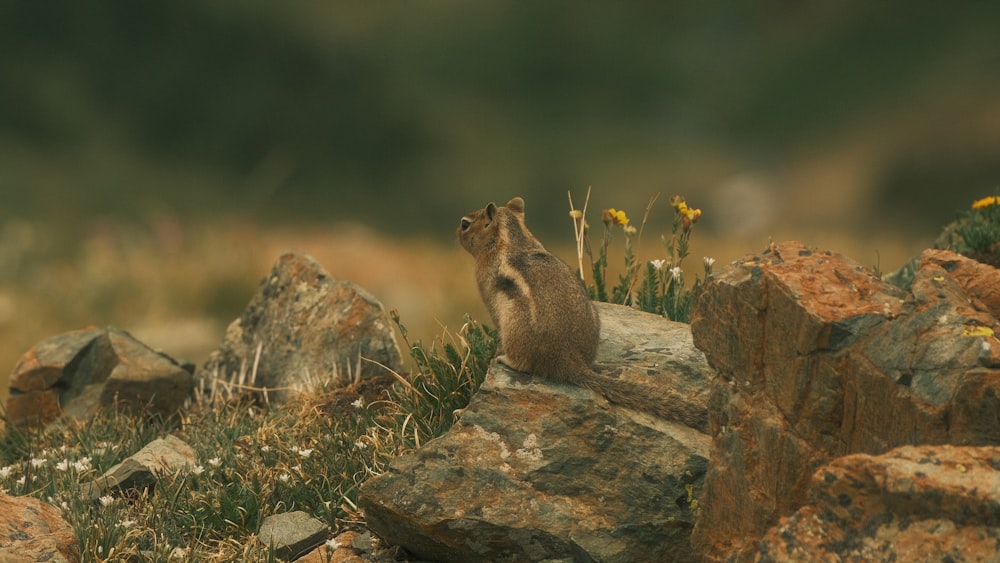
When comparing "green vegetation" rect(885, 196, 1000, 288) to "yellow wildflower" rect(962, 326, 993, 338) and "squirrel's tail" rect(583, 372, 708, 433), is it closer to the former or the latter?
"squirrel's tail" rect(583, 372, 708, 433)

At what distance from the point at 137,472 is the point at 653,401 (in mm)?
3318

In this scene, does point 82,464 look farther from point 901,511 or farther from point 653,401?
point 901,511

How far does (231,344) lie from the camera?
1067 cm

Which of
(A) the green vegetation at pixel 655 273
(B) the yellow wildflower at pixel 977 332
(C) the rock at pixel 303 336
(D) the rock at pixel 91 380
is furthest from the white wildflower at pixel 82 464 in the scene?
(B) the yellow wildflower at pixel 977 332

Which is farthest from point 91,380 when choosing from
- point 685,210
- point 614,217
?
point 685,210

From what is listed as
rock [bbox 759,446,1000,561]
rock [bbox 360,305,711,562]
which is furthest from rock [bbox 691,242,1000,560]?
rock [bbox 360,305,711,562]

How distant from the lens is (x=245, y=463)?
26.2 ft

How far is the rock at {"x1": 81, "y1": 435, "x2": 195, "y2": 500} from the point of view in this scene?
7742 millimetres

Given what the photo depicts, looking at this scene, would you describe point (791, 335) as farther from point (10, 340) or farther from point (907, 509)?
point (10, 340)

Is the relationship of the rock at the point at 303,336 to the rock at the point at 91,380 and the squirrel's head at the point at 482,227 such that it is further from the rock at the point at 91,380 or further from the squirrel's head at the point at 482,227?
the squirrel's head at the point at 482,227

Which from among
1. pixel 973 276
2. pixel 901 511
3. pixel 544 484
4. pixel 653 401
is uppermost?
pixel 973 276

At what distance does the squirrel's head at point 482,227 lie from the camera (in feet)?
27.1

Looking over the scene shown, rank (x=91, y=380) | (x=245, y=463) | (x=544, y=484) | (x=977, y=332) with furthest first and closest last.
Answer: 1. (x=91, y=380)
2. (x=245, y=463)
3. (x=544, y=484)
4. (x=977, y=332)

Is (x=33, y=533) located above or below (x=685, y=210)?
below
